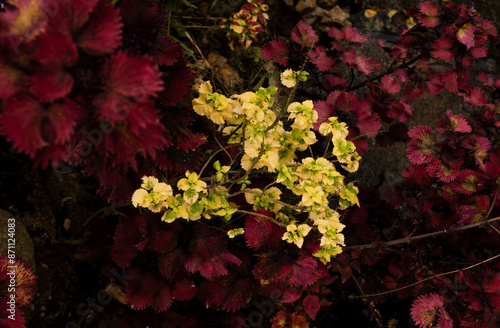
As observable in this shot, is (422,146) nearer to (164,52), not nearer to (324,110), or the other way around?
(324,110)

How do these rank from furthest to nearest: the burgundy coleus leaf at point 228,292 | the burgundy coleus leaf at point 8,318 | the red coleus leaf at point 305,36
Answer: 1. the red coleus leaf at point 305,36
2. the burgundy coleus leaf at point 228,292
3. the burgundy coleus leaf at point 8,318

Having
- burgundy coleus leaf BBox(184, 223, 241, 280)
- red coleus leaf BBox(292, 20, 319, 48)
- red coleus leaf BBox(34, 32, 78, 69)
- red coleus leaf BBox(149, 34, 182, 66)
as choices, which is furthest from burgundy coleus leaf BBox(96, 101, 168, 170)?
A: red coleus leaf BBox(292, 20, 319, 48)

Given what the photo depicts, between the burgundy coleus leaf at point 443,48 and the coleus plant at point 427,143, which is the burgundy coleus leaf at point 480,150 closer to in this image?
the coleus plant at point 427,143

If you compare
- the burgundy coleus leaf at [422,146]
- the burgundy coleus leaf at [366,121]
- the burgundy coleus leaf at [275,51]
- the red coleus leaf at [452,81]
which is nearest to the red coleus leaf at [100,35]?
the burgundy coleus leaf at [275,51]

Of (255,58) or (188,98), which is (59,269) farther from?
(255,58)

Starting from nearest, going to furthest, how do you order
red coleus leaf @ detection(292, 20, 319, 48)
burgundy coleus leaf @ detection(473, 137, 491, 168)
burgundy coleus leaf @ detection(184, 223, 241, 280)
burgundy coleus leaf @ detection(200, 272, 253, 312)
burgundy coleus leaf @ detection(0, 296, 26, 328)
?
burgundy coleus leaf @ detection(0, 296, 26, 328) < burgundy coleus leaf @ detection(184, 223, 241, 280) < burgundy coleus leaf @ detection(200, 272, 253, 312) < burgundy coleus leaf @ detection(473, 137, 491, 168) < red coleus leaf @ detection(292, 20, 319, 48)

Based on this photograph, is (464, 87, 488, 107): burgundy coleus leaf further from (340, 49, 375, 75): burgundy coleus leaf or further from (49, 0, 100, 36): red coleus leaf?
(49, 0, 100, 36): red coleus leaf

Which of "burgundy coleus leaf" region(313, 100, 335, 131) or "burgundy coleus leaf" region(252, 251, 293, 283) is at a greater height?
"burgundy coleus leaf" region(313, 100, 335, 131)
